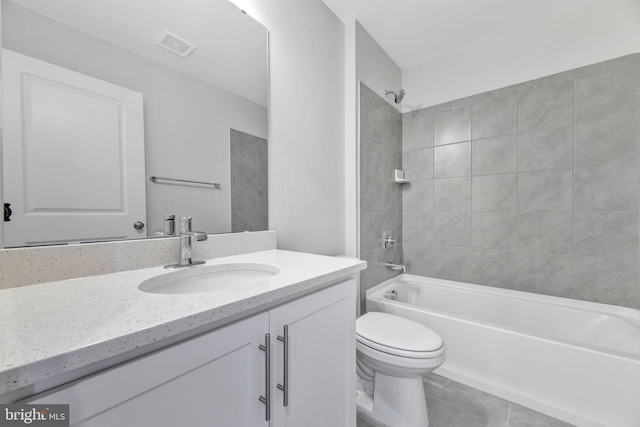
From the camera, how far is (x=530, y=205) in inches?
75.0

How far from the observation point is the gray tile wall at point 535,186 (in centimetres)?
162

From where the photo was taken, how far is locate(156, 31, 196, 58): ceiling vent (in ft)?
3.24

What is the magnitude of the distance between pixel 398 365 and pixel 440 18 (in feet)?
7.66

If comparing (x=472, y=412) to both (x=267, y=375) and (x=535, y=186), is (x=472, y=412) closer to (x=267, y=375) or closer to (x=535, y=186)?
(x=267, y=375)

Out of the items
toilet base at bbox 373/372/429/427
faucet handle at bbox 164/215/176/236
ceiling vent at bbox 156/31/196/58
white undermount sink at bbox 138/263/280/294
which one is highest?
ceiling vent at bbox 156/31/196/58

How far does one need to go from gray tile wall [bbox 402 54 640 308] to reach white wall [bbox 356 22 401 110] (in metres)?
0.40

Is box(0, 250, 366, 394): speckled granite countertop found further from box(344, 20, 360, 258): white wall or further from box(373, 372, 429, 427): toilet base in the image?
box(344, 20, 360, 258): white wall

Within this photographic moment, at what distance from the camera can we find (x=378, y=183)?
2.11 meters

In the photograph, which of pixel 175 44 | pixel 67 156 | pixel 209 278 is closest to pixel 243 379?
pixel 209 278

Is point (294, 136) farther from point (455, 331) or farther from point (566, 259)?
point (566, 259)

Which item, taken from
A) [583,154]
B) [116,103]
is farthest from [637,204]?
[116,103]

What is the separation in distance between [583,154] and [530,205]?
17.6 inches

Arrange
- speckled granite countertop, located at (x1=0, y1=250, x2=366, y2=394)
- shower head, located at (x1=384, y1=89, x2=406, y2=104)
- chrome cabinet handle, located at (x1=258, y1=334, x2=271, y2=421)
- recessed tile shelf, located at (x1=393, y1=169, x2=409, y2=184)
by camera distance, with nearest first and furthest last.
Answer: speckled granite countertop, located at (x1=0, y1=250, x2=366, y2=394) < chrome cabinet handle, located at (x1=258, y1=334, x2=271, y2=421) < shower head, located at (x1=384, y1=89, x2=406, y2=104) < recessed tile shelf, located at (x1=393, y1=169, x2=409, y2=184)

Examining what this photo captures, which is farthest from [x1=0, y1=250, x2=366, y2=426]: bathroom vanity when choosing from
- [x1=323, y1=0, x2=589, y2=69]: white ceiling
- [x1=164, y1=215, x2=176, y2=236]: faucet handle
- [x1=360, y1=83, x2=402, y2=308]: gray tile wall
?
[x1=323, y1=0, x2=589, y2=69]: white ceiling
